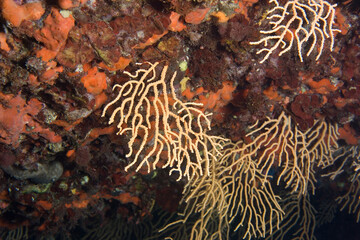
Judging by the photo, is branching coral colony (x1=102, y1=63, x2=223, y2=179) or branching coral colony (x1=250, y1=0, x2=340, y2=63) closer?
branching coral colony (x1=250, y1=0, x2=340, y2=63)

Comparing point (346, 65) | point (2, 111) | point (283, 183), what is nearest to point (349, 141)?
point (346, 65)

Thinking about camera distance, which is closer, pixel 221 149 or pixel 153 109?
pixel 153 109

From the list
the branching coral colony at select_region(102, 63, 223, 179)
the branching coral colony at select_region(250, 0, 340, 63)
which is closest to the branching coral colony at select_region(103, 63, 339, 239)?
the branching coral colony at select_region(102, 63, 223, 179)

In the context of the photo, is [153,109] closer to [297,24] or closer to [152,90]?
[152,90]

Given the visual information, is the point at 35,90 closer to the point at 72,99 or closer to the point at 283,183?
the point at 72,99

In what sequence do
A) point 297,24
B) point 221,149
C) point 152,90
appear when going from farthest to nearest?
point 221,149 → point 297,24 → point 152,90

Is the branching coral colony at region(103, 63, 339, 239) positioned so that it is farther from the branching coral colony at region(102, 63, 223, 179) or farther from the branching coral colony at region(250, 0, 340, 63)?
the branching coral colony at region(250, 0, 340, 63)

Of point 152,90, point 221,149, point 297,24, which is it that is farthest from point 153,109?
point 297,24
